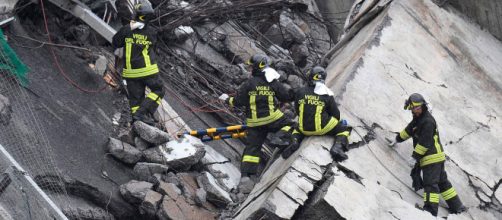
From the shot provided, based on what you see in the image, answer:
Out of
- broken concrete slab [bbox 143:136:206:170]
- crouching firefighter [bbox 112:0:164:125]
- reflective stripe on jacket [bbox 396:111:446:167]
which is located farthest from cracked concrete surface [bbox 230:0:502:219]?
crouching firefighter [bbox 112:0:164:125]

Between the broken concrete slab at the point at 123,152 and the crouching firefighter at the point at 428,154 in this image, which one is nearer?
the crouching firefighter at the point at 428,154

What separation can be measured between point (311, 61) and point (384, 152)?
463 cm

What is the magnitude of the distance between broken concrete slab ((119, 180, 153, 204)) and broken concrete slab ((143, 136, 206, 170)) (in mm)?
492

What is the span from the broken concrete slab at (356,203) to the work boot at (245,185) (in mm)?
1609

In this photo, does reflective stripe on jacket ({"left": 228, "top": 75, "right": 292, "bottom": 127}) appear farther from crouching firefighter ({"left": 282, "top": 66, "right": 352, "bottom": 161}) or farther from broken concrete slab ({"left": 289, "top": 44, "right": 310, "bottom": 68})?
broken concrete slab ({"left": 289, "top": 44, "right": 310, "bottom": 68})

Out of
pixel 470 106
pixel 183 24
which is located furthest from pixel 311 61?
pixel 470 106

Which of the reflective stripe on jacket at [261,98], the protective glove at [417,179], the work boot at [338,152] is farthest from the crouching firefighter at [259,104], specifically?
the protective glove at [417,179]

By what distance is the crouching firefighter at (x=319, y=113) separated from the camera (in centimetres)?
970

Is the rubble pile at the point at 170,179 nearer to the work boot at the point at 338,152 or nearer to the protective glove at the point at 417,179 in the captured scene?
the work boot at the point at 338,152

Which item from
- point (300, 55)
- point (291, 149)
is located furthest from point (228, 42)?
point (291, 149)

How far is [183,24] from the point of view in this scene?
42.8 feet

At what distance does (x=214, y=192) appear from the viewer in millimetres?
9992

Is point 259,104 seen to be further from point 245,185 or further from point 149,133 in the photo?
point 149,133

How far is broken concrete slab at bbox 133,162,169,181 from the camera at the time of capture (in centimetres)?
985
